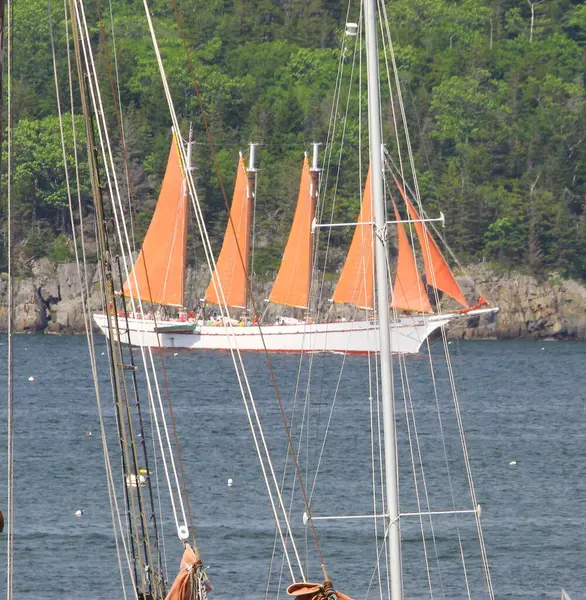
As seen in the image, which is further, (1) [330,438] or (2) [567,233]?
(2) [567,233]

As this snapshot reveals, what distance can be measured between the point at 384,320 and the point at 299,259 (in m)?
70.0

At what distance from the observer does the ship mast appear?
14.4 m

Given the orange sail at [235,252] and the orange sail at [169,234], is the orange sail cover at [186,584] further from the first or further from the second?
the orange sail at [169,234]

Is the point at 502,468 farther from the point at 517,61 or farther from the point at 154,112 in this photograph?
the point at 517,61

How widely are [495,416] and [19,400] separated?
714 inches

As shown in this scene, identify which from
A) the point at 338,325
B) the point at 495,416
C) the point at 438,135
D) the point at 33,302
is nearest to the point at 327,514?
the point at 495,416

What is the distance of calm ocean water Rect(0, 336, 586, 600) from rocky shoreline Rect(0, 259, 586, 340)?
112ft

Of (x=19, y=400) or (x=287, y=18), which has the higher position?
(x=287, y=18)

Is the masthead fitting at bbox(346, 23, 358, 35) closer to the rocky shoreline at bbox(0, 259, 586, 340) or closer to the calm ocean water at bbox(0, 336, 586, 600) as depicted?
the calm ocean water at bbox(0, 336, 586, 600)

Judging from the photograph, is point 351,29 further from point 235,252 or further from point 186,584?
point 235,252

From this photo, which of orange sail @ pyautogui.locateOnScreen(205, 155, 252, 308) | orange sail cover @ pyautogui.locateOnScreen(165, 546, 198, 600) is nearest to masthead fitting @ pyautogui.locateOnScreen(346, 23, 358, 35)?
orange sail cover @ pyautogui.locateOnScreen(165, 546, 198, 600)

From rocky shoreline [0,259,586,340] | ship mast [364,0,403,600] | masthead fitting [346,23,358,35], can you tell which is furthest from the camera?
rocky shoreline [0,259,586,340]

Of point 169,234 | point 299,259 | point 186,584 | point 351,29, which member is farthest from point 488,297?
point 186,584

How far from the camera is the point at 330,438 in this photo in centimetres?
4784
